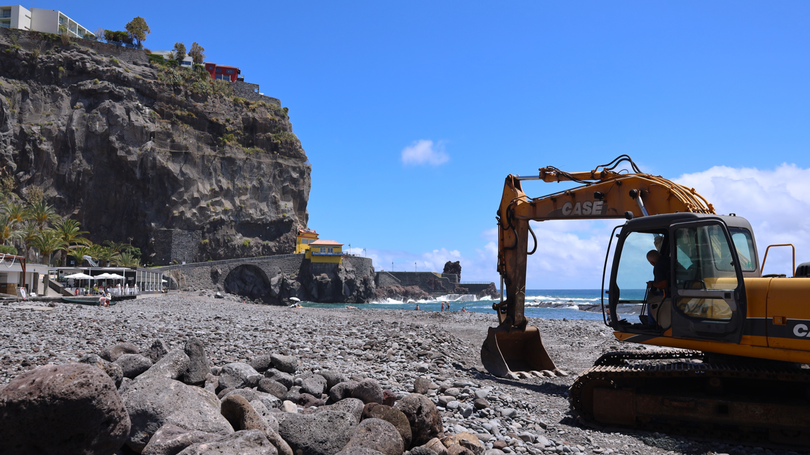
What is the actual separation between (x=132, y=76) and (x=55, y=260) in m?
29.0

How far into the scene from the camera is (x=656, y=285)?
664 cm

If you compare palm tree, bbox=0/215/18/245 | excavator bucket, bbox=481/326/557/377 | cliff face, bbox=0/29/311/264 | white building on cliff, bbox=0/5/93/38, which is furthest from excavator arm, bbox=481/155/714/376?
white building on cliff, bbox=0/5/93/38

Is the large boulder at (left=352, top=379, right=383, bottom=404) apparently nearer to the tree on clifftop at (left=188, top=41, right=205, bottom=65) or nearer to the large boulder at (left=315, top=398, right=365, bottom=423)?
the large boulder at (left=315, top=398, right=365, bottom=423)

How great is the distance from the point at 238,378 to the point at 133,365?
1290 mm

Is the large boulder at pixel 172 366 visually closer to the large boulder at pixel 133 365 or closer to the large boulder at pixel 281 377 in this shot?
the large boulder at pixel 133 365

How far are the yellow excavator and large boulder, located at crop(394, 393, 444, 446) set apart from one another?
2466 mm

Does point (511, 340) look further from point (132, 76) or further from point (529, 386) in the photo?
point (132, 76)

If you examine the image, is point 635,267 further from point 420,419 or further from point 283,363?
point 283,363

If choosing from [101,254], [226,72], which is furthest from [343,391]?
[226,72]

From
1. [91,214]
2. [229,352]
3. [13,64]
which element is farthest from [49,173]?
[229,352]

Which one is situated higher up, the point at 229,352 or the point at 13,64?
the point at 13,64

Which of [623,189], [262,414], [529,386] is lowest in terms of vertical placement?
[529,386]

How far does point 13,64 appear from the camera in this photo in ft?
202

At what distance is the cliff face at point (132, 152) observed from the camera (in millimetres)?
61125
